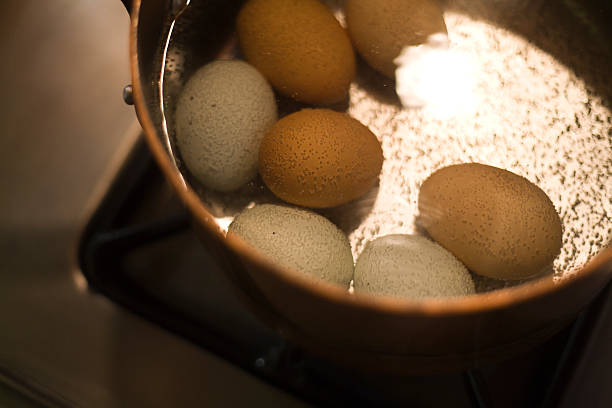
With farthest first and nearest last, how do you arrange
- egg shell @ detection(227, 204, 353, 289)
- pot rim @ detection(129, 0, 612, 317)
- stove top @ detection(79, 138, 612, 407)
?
stove top @ detection(79, 138, 612, 407)
egg shell @ detection(227, 204, 353, 289)
pot rim @ detection(129, 0, 612, 317)

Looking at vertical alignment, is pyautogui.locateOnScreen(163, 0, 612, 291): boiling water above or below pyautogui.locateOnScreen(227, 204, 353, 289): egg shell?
above

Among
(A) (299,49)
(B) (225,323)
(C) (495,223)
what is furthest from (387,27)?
(B) (225,323)

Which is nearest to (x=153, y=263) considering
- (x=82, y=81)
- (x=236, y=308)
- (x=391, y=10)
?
(x=236, y=308)

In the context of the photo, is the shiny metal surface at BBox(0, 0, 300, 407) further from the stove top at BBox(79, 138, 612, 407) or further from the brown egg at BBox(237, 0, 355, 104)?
the brown egg at BBox(237, 0, 355, 104)

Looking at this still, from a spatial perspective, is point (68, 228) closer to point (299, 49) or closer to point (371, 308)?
point (299, 49)

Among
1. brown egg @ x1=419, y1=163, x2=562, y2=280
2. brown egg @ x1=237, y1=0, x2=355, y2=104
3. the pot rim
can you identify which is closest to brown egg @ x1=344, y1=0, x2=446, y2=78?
brown egg @ x1=237, y1=0, x2=355, y2=104

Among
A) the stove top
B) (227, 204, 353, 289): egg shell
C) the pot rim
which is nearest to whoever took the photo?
the pot rim

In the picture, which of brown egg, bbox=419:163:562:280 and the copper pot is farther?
brown egg, bbox=419:163:562:280
